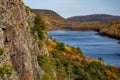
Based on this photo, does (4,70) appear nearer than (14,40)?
Yes

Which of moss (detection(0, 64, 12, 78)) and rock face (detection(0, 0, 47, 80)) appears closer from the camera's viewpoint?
moss (detection(0, 64, 12, 78))

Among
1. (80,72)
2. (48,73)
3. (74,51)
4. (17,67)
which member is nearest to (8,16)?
(17,67)

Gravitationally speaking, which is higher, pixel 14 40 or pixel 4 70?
pixel 14 40

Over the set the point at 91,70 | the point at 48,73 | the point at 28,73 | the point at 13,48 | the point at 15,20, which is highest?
the point at 15,20

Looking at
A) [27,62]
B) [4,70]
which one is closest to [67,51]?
Result: [27,62]

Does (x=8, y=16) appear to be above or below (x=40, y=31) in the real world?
above

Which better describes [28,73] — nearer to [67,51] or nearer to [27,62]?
[27,62]

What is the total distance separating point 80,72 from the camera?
220 ft

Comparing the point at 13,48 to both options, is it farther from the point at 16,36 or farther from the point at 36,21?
the point at 36,21

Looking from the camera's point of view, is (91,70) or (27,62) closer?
(27,62)

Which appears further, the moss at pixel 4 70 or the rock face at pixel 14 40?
the rock face at pixel 14 40

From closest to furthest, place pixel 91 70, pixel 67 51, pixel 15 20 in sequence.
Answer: pixel 15 20 < pixel 91 70 < pixel 67 51

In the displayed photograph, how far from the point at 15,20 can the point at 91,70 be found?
4668 centimetres

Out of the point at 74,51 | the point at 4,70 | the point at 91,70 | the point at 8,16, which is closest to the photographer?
the point at 4,70
